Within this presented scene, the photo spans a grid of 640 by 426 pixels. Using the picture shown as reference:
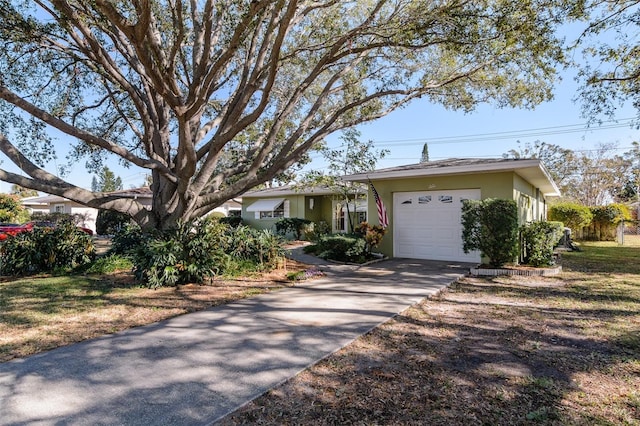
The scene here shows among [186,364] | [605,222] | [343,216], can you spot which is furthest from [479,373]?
[605,222]

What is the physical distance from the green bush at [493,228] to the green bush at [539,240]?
1.07 m

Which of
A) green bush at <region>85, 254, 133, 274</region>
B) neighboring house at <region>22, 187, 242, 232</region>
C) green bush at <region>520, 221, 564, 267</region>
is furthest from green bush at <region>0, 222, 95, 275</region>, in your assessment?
neighboring house at <region>22, 187, 242, 232</region>

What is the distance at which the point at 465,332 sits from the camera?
4.81m

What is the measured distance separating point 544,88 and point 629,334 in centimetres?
786

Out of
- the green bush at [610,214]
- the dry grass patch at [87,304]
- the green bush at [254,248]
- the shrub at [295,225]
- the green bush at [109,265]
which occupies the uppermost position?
the green bush at [610,214]

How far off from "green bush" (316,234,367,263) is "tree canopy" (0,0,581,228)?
3.52 metres

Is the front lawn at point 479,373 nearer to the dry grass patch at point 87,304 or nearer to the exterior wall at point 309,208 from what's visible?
the dry grass patch at point 87,304

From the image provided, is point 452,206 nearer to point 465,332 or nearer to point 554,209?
point 465,332

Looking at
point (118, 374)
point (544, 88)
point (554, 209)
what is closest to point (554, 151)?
point (554, 209)

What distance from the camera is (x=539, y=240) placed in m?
9.63

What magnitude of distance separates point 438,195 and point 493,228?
2.82 metres

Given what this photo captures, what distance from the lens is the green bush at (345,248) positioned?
11398mm

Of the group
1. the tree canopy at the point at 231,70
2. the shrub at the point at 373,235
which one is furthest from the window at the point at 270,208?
the shrub at the point at 373,235

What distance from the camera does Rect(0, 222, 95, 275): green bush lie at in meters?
9.70
